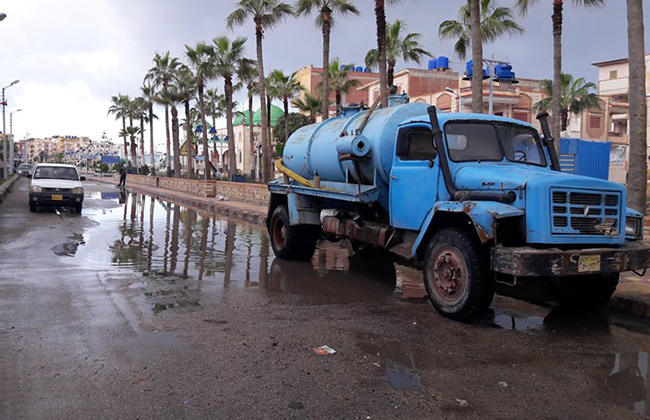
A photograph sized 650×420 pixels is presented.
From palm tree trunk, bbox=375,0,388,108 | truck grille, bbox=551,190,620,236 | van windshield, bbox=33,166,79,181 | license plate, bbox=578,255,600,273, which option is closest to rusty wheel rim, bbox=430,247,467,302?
truck grille, bbox=551,190,620,236

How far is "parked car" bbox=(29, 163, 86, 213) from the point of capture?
1927 centimetres

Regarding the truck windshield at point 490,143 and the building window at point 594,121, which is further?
the building window at point 594,121

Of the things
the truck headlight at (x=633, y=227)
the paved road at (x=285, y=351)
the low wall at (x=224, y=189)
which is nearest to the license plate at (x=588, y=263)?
the paved road at (x=285, y=351)

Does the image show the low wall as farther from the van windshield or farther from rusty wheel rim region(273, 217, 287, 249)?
rusty wheel rim region(273, 217, 287, 249)

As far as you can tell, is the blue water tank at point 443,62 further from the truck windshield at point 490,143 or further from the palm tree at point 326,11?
the truck windshield at point 490,143

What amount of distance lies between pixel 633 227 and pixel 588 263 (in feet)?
4.45

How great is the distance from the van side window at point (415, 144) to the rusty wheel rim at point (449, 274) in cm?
142

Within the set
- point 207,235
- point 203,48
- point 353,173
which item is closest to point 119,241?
point 207,235

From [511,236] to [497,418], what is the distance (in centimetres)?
285

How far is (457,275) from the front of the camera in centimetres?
650

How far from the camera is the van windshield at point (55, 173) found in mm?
20184

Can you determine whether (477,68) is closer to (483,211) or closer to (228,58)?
(483,211)

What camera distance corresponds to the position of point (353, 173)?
8.94 metres

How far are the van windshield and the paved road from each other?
1163 cm
